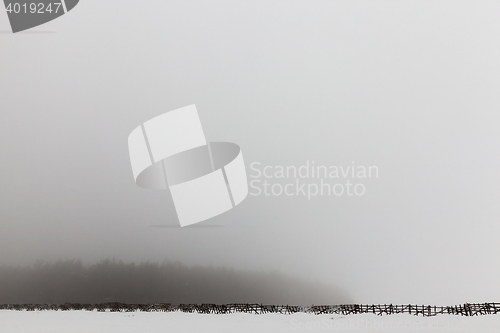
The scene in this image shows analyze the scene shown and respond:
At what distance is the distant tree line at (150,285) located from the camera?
743 centimetres

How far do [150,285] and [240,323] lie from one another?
87.4 inches

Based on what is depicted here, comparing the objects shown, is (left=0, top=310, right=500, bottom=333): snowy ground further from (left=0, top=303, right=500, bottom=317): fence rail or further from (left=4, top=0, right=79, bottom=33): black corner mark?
(left=4, top=0, right=79, bottom=33): black corner mark

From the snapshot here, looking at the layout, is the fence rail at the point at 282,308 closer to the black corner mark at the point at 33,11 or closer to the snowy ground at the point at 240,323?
→ the snowy ground at the point at 240,323

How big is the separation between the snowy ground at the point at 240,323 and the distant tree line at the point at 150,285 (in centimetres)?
71

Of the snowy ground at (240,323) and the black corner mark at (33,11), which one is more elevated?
the black corner mark at (33,11)

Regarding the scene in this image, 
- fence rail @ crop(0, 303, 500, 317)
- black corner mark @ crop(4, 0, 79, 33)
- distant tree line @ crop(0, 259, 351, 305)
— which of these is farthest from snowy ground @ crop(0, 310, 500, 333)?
black corner mark @ crop(4, 0, 79, 33)

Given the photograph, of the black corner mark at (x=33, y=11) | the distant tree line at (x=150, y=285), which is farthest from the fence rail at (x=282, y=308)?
the black corner mark at (x=33, y=11)

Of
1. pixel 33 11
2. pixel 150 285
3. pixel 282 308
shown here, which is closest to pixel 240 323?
pixel 282 308

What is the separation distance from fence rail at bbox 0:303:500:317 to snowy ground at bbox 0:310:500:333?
20cm

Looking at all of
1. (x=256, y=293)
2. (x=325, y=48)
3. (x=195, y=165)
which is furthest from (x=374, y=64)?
(x=256, y=293)

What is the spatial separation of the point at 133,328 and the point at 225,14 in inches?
214

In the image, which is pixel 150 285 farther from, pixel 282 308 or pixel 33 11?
pixel 33 11

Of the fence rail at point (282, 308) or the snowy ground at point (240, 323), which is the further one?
the fence rail at point (282, 308)

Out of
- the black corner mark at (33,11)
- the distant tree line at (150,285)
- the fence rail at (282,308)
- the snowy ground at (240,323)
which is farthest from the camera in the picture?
the black corner mark at (33,11)
